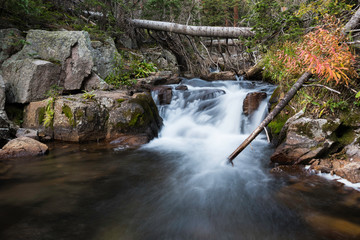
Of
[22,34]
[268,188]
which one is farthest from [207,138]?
[22,34]

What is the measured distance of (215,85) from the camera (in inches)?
406

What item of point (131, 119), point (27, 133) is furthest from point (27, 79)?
point (131, 119)

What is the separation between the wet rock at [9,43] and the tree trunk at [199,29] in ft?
18.1

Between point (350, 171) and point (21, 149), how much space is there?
6490 mm

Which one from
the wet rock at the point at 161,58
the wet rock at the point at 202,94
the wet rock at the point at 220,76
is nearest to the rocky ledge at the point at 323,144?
the wet rock at the point at 202,94

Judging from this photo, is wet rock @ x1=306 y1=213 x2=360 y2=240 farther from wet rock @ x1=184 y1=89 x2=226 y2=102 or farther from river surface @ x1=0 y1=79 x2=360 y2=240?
wet rock @ x1=184 y1=89 x2=226 y2=102

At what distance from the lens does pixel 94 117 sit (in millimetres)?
6191

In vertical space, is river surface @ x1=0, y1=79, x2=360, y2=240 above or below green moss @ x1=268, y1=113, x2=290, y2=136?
below

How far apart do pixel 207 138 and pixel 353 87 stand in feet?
12.6

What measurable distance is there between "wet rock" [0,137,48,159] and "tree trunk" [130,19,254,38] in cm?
748

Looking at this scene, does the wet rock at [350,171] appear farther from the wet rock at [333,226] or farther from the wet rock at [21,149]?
the wet rock at [21,149]

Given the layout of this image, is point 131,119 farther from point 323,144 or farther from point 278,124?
point 323,144

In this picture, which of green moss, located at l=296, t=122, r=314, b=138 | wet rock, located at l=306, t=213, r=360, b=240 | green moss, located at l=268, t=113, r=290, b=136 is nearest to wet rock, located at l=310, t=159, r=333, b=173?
green moss, located at l=296, t=122, r=314, b=138

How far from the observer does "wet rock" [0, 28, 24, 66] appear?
23.3 ft
